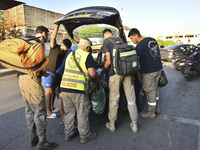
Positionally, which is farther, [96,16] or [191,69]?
[191,69]

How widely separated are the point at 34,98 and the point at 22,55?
28.3 inches

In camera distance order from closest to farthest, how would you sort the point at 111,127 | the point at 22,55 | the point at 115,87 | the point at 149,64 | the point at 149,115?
the point at 22,55 → the point at 115,87 → the point at 111,127 → the point at 149,64 → the point at 149,115

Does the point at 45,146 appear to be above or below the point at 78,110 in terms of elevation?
below

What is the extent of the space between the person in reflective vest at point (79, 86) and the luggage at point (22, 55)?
50 cm

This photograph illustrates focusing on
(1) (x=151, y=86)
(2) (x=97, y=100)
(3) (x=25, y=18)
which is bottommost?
(2) (x=97, y=100)

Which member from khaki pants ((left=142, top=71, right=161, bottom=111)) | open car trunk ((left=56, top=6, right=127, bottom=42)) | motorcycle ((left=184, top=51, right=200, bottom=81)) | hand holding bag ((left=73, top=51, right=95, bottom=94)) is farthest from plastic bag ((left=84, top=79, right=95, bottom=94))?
motorcycle ((left=184, top=51, right=200, bottom=81))

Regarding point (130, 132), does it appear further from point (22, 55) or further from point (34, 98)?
point (22, 55)

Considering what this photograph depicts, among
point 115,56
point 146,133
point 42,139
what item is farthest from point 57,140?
point 115,56

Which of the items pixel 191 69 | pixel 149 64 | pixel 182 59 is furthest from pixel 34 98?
pixel 182 59

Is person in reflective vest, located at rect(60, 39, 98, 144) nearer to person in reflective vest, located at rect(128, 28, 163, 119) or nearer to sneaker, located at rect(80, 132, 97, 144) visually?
sneaker, located at rect(80, 132, 97, 144)

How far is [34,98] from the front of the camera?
246cm

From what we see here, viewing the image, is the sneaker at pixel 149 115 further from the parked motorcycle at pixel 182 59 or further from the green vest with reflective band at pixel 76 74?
the parked motorcycle at pixel 182 59

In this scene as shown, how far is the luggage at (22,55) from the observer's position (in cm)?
209

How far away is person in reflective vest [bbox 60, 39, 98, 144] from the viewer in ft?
8.37
